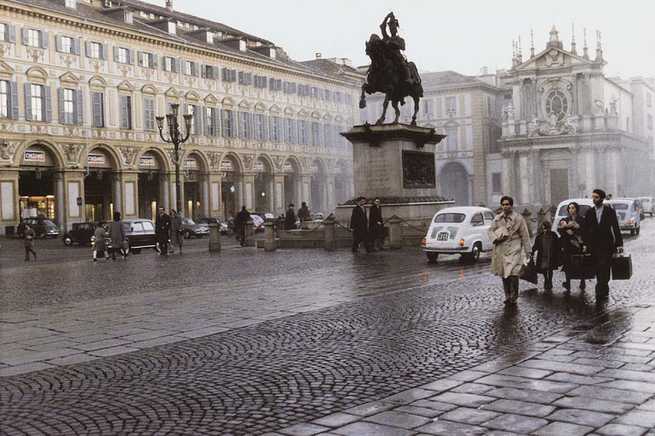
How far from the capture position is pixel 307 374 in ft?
26.5

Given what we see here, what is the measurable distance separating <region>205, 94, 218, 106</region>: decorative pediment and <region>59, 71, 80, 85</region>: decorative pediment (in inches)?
488

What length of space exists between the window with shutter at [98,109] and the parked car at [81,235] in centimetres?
1197

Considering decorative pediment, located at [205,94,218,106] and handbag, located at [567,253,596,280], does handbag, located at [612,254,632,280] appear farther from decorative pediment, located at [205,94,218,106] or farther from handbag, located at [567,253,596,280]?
decorative pediment, located at [205,94,218,106]

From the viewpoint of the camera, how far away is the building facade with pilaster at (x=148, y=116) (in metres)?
51.7

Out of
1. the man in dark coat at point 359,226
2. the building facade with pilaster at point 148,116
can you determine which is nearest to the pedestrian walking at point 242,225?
the man in dark coat at point 359,226

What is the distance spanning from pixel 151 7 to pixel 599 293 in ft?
192

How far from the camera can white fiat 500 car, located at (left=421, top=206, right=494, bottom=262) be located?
22.0 meters

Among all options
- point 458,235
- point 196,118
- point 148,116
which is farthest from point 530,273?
point 196,118

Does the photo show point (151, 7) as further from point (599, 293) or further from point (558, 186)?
point (599, 293)

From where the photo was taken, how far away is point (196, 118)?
63594 mm

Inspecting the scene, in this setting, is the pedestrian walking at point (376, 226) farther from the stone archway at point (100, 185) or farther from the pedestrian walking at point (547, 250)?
the stone archway at point (100, 185)

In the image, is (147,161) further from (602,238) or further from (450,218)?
(602,238)

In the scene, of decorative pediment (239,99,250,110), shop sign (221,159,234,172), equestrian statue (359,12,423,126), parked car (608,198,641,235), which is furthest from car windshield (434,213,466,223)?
decorative pediment (239,99,250,110)

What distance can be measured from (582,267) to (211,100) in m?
53.7
